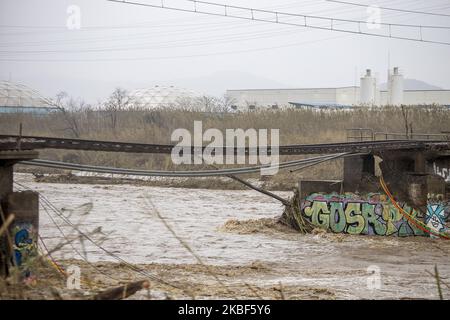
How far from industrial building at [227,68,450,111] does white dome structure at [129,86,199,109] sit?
703cm

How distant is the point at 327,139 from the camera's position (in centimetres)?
5103

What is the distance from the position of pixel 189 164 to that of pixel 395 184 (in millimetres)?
24973

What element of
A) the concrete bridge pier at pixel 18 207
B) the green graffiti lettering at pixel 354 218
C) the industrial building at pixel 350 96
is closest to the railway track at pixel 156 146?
the concrete bridge pier at pixel 18 207

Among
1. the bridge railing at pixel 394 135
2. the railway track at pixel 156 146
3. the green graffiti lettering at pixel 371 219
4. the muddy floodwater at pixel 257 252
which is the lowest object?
the muddy floodwater at pixel 257 252

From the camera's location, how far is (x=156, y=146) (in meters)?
21.1

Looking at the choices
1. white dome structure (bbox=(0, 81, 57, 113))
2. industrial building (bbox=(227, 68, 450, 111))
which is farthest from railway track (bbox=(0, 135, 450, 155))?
white dome structure (bbox=(0, 81, 57, 113))

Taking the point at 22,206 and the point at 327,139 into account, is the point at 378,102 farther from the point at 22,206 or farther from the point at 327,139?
the point at 22,206

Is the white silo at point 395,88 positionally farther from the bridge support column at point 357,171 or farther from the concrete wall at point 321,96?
the bridge support column at point 357,171

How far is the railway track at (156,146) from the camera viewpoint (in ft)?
48.9

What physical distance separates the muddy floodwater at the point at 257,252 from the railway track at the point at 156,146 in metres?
1.80

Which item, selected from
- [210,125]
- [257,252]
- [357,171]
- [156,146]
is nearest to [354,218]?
[357,171]

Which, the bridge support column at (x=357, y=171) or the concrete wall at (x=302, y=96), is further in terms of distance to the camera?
the concrete wall at (x=302, y=96)
